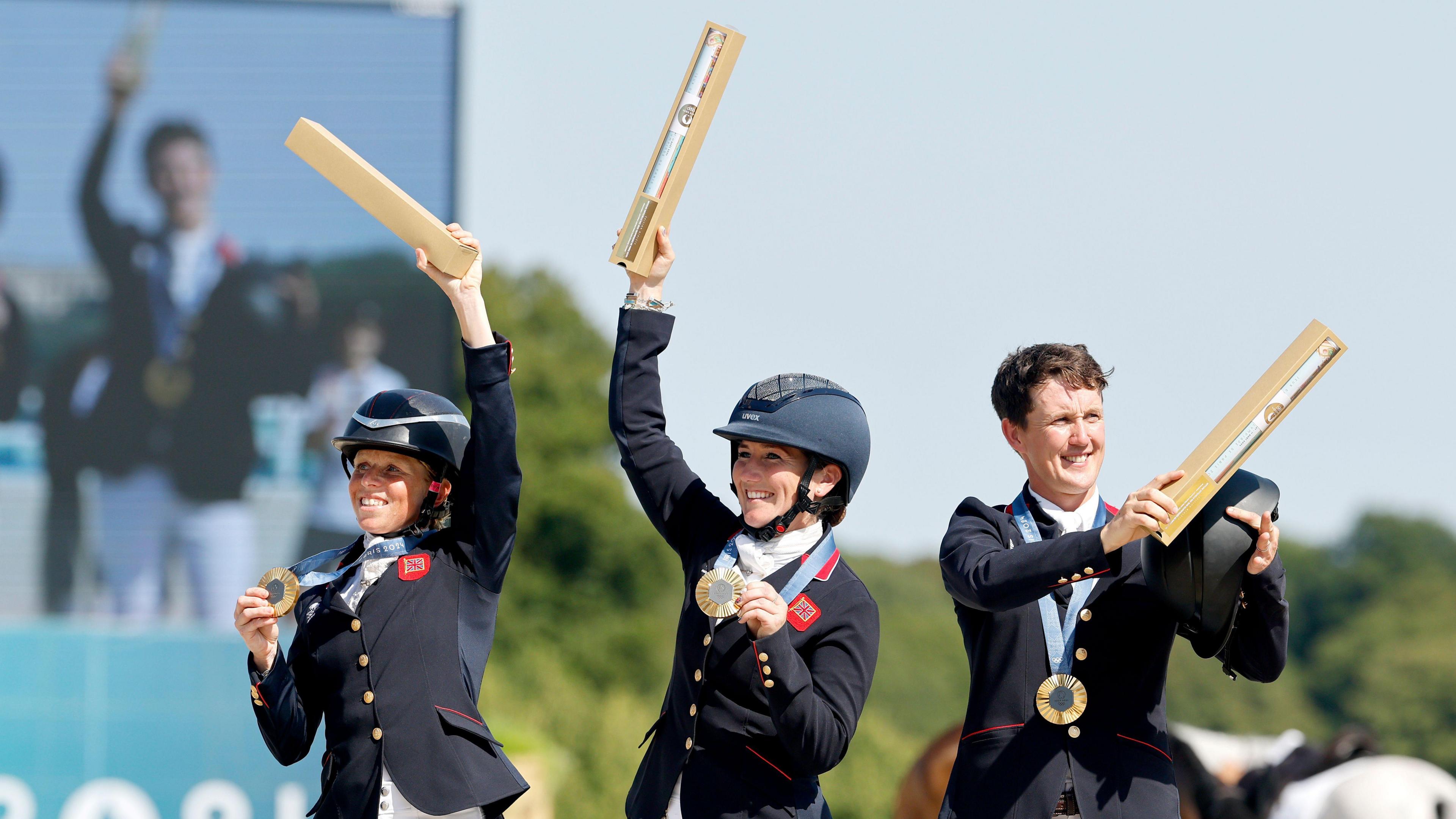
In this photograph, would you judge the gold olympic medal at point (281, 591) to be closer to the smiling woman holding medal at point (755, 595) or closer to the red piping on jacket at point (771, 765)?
the smiling woman holding medal at point (755, 595)

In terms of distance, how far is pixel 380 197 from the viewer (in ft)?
13.9

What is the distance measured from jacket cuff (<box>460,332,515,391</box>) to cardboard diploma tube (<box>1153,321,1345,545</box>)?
1.74m

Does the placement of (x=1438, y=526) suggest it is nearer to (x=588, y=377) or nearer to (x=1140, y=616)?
(x=588, y=377)

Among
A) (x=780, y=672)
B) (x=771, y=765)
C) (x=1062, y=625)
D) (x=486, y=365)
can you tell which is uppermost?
(x=486, y=365)

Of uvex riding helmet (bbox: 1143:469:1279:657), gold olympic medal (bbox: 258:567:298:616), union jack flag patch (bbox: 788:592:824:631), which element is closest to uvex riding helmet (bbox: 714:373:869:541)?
union jack flag patch (bbox: 788:592:824:631)

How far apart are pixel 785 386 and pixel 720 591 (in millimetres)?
775

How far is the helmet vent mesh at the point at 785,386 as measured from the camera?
4406mm

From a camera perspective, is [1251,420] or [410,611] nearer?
[1251,420]

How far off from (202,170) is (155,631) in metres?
3.78

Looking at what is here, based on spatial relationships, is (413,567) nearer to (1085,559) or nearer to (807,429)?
(807,429)

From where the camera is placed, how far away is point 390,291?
12469mm

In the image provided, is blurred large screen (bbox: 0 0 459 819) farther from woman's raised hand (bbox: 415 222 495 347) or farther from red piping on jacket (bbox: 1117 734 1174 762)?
red piping on jacket (bbox: 1117 734 1174 762)

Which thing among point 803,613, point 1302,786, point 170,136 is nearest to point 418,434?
point 803,613

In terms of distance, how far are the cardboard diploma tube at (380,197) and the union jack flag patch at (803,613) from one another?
1241 millimetres
